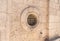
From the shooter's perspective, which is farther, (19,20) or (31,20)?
(31,20)

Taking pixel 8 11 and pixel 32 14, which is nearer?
pixel 8 11

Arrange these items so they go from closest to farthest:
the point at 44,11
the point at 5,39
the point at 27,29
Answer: the point at 5,39 → the point at 27,29 → the point at 44,11

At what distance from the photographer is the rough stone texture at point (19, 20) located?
4766 mm

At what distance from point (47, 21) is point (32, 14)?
655 millimetres

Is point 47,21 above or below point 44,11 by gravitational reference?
below

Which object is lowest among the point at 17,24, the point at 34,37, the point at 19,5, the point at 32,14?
the point at 34,37

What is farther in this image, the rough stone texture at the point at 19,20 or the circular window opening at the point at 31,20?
the circular window opening at the point at 31,20

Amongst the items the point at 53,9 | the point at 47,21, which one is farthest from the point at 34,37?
the point at 53,9

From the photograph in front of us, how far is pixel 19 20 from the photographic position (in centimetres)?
502

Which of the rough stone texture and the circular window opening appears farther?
the circular window opening

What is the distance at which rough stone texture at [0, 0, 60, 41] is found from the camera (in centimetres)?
477

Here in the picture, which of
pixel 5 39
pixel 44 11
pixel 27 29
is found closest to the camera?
pixel 5 39

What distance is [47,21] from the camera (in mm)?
5469

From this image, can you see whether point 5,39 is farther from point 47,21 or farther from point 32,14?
point 47,21
